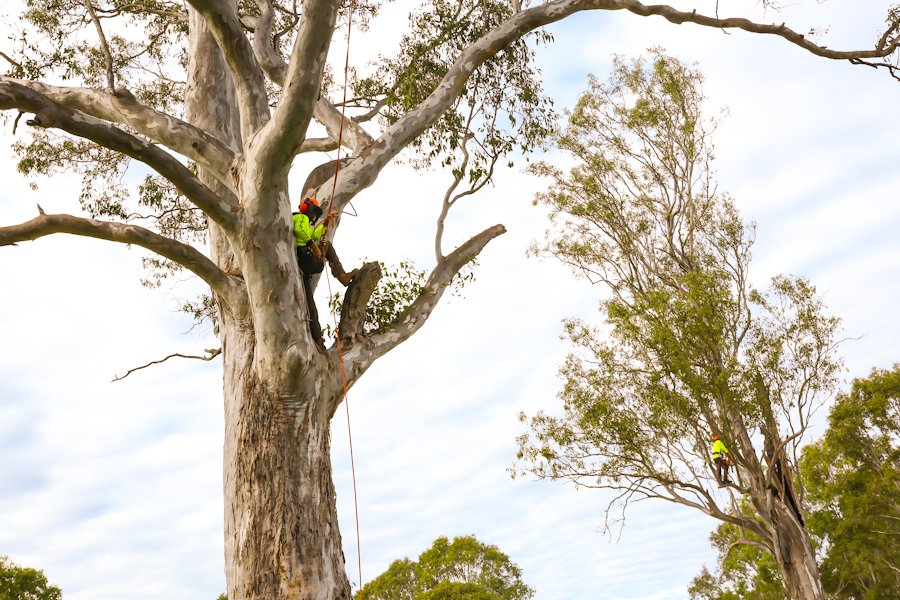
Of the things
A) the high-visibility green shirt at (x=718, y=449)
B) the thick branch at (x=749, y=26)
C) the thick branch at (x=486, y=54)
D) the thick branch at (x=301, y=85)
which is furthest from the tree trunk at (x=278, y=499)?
the high-visibility green shirt at (x=718, y=449)

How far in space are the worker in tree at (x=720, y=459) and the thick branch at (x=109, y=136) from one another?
10.3m

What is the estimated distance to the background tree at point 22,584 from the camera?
766 inches

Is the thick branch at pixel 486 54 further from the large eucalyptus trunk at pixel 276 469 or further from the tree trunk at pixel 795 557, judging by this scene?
the tree trunk at pixel 795 557

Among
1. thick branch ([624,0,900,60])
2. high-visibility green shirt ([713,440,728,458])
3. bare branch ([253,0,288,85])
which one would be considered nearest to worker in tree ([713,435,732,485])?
high-visibility green shirt ([713,440,728,458])

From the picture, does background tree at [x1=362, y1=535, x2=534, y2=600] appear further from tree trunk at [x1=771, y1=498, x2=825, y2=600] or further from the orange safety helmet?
the orange safety helmet

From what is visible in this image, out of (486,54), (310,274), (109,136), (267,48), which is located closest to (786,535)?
(486,54)

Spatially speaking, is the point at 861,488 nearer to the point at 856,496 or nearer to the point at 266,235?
the point at 856,496

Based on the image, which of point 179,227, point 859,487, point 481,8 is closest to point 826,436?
point 859,487

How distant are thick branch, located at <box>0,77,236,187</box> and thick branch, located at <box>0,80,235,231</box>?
99cm

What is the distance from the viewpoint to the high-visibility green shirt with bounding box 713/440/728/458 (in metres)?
12.6

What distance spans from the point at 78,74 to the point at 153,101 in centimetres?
108

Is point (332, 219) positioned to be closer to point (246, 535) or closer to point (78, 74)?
point (246, 535)

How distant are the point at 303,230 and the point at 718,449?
970cm

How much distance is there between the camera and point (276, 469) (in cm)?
486
